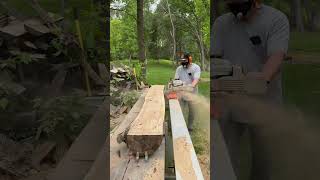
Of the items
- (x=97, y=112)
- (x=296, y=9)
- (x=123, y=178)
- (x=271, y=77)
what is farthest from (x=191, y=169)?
(x=296, y=9)

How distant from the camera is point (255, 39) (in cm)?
97

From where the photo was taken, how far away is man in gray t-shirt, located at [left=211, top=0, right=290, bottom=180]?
3.06 ft

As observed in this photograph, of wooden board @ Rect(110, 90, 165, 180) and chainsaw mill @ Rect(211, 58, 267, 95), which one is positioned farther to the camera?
wooden board @ Rect(110, 90, 165, 180)

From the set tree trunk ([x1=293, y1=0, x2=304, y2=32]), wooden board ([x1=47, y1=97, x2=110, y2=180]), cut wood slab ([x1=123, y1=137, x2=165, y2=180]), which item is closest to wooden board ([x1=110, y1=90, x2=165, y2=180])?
cut wood slab ([x1=123, y1=137, x2=165, y2=180])

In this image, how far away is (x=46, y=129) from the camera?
2561 millimetres

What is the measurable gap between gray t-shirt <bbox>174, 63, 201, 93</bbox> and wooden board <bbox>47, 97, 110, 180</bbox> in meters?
2.03

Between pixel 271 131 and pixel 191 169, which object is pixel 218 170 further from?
pixel 191 169

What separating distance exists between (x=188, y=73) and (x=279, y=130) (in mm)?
3250

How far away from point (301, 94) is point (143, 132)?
1.26 m

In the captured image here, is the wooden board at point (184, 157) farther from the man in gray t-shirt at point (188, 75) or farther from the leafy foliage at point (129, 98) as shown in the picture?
the leafy foliage at point (129, 98)

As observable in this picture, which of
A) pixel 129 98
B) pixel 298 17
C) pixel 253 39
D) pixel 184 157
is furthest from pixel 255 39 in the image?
pixel 129 98

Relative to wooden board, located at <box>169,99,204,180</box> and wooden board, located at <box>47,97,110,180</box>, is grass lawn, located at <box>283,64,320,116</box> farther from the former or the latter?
wooden board, located at <box>47,97,110,180</box>

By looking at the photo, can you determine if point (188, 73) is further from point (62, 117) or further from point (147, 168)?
point (147, 168)

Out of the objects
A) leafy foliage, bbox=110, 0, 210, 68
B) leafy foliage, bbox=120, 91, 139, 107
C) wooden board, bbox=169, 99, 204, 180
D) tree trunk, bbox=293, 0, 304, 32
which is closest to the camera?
tree trunk, bbox=293, 0, 304, 32
